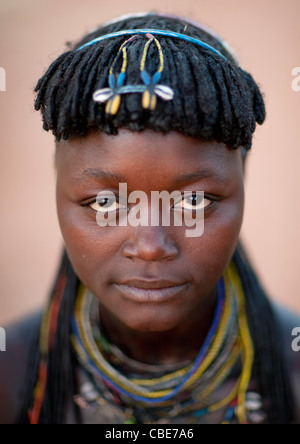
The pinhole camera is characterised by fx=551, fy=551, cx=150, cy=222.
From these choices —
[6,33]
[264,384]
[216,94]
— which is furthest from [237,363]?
[6,33]

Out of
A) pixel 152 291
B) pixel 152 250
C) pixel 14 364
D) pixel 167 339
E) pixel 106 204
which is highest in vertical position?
pixel 106 204

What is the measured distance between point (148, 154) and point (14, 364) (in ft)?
3.52

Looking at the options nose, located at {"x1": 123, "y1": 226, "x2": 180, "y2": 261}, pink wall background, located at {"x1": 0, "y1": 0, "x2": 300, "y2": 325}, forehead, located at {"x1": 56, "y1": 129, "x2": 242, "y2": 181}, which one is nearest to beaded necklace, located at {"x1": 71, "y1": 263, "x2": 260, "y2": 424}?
nose, located at {"x1": 123, "y1": 226, "x2": 180, "y2": 261}

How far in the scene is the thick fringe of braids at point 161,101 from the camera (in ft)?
4.74

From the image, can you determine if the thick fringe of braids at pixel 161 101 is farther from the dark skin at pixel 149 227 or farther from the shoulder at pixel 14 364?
the shoulder at pixel 14 364

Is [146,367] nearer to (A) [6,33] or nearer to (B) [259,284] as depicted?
(B) [259,284]

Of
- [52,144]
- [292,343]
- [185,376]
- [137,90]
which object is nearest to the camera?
[137,90]

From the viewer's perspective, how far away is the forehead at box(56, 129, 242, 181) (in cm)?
147

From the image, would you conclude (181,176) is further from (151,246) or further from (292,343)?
(292,343)

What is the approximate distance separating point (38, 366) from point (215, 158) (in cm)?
104

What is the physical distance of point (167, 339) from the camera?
1.90 metres

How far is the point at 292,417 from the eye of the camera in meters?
1.94

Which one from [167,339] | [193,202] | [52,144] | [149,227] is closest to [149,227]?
[149,227]

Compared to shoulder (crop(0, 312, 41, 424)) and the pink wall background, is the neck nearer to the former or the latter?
shoulder (crop(0, 312, 41, 424))
